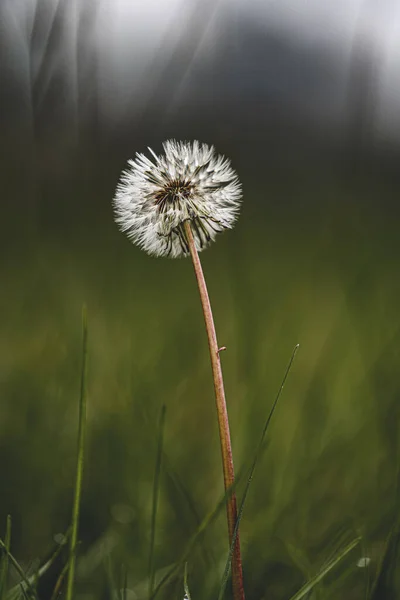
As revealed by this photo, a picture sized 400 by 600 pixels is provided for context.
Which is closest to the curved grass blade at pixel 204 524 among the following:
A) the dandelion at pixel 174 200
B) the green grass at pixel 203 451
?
the green grass at pixel 203 451

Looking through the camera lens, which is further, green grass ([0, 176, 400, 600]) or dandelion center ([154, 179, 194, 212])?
green grass ([0, 176, 400, 600])

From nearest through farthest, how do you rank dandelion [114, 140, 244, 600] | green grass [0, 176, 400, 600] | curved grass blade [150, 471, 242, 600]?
curved grass blade [150, 471, 242, 600]
dandelion [114, 140, 244, 600]
green grass [0, 176, 400, 600]

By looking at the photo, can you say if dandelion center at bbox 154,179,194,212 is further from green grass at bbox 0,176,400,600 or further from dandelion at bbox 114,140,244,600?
green grass at bbox 0,176,400,600

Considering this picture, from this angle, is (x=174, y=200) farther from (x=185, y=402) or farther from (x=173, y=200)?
(x=185, y=402)

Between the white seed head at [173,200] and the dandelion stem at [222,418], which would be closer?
the dandelion stem at [222,418]

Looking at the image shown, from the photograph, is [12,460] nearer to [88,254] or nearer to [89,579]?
[89,579]

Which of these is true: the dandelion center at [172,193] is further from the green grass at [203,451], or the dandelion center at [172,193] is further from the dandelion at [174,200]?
the green grass at [203,451]

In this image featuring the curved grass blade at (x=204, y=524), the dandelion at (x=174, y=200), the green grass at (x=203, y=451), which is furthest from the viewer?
the green grass at (x=203, y=451)

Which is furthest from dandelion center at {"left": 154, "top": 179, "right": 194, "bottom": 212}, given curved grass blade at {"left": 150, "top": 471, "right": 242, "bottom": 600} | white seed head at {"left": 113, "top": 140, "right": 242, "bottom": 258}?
curved grass blade at {"left": 150, "top": 471, "right": 242, "bottom": 600}

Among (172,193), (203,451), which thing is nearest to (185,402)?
(203,451)

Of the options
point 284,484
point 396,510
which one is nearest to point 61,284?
point 284,484
